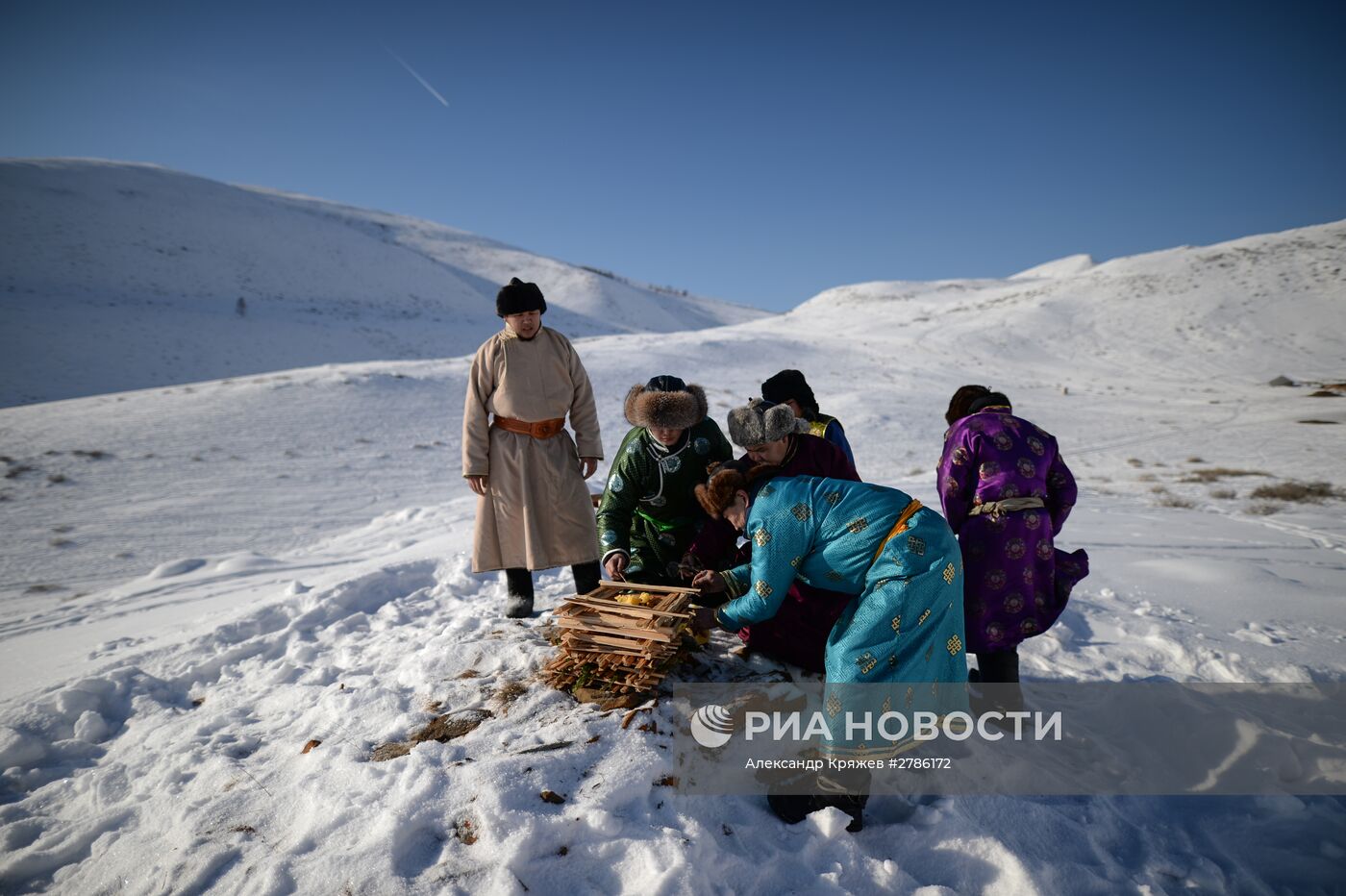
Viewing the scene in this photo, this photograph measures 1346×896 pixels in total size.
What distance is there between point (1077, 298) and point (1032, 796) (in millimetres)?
32970

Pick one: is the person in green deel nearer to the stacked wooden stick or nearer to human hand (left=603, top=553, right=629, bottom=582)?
human hand (left=603, top=553, right=629, bottom=582)

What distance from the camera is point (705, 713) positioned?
253 centimetres

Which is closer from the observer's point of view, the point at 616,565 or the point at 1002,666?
the point at 1002,666

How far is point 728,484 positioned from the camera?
2.38 meters

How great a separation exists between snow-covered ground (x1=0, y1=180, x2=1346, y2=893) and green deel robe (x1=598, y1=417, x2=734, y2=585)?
0.69 m

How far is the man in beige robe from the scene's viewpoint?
12.1 ft

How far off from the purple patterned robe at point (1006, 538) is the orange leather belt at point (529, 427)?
7.43 feet

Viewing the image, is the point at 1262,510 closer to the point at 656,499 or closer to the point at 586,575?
the point at 656,499

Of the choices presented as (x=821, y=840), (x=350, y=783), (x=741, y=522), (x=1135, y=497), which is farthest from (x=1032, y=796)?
(x=1135, y=497)

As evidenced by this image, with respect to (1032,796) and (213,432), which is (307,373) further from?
(1032,796)

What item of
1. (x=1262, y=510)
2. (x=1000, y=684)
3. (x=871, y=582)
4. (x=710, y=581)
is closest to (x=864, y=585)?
(x=871, y=582)

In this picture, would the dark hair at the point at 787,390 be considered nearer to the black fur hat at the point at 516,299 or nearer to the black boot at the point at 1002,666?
the black fur hat at the point at 516,299

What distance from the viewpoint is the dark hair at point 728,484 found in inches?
93.7

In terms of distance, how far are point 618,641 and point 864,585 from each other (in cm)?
105
